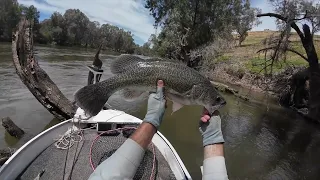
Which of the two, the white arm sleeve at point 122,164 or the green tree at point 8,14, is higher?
the green tree at point 8,14

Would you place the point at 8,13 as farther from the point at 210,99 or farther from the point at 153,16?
the point at 210,99

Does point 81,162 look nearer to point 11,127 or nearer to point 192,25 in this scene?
point 11,127

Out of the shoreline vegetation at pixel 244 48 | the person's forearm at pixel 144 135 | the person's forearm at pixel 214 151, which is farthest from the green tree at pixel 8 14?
the person's forearm at pixel 214 151

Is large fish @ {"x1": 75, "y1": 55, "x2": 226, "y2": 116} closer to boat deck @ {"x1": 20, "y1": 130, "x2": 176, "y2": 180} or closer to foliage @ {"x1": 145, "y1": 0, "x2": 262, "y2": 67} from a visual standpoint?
boat deck @ {"x1": 20, "y1": 130, "x2": 176, "y2": 180}

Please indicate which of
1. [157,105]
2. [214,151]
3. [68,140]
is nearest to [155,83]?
[157,105]

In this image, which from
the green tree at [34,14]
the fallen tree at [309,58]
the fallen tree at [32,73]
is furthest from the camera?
the green tree at [34,14]

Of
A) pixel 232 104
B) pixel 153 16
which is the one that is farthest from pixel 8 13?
pixel 232 104

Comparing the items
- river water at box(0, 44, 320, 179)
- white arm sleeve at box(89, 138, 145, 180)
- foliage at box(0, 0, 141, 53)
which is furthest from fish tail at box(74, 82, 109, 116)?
foliage at box(0, 0, 141, 53)

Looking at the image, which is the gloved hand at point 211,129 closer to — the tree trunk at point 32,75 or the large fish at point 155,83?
the large fish at point 155,83
